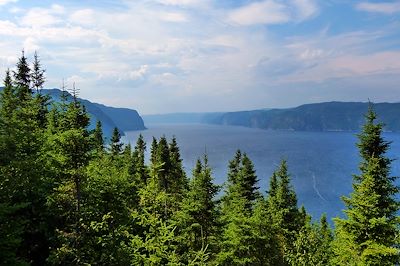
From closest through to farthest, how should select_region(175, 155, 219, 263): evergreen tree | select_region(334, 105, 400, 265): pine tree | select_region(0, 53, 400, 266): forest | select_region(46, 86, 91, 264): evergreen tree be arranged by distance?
select_region(0, 53, 400, 266): forest < select_region(46, 86, 91, 264): evergreen tree < select_region(334, 105, 400, 265): pine tree < select_region(175, 155, 219, 263): evergreen tree

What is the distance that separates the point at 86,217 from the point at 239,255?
14.0 m

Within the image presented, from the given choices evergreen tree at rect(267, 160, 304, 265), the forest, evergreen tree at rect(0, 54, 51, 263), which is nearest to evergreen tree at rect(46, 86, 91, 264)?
the forest

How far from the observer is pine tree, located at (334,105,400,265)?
849 inches

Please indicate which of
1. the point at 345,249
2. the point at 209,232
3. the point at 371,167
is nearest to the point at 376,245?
the point at 345,249

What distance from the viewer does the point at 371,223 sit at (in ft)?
70.5

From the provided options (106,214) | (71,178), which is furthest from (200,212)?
(71,178)

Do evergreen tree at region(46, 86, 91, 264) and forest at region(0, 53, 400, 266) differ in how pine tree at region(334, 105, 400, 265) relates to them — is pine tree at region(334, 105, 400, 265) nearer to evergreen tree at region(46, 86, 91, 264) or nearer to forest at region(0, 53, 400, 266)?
forest at region(0, 53, 400, 266)

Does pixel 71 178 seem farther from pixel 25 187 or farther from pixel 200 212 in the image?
pixel 200 212

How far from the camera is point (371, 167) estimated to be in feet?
75.4

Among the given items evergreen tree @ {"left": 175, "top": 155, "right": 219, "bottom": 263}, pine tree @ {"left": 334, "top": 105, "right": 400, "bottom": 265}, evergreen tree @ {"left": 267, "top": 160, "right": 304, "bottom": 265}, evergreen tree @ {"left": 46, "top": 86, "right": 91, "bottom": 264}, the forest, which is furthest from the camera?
evergreen tree @ {"left": 267, "top": 160, "right": 304, "bottom": 265}

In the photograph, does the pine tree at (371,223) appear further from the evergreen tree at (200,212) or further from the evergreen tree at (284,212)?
the evergreen tree at (284,212)

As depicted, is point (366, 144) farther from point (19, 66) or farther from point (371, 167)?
point (19, 66)

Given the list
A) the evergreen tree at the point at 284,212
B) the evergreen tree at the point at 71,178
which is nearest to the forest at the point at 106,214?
the evergreen tree at the point at 71,178

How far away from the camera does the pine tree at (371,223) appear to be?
21.6 metres
